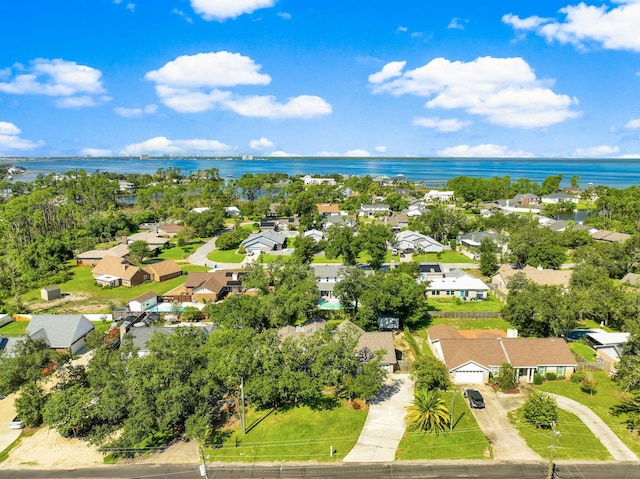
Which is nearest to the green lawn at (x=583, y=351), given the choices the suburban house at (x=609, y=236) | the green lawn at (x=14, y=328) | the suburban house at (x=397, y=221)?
the suburban house at (x=609, y=236)

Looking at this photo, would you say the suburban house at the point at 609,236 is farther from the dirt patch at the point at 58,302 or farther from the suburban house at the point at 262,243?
the dirt patch at the point at 58,302

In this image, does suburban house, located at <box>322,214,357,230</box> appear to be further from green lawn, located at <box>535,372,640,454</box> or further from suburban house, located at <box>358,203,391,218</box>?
green lawn, located at <box>535,372,640,454</box>

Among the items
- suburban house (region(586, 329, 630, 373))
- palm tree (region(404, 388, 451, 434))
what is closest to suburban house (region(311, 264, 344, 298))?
palm tree (region(404, 388, 451, 434))

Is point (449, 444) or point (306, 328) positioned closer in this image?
point (449, 444)

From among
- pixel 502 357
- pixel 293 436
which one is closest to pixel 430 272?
pixel 502 357

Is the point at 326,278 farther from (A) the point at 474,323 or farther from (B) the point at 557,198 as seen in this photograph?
(B) the point at 557,198
